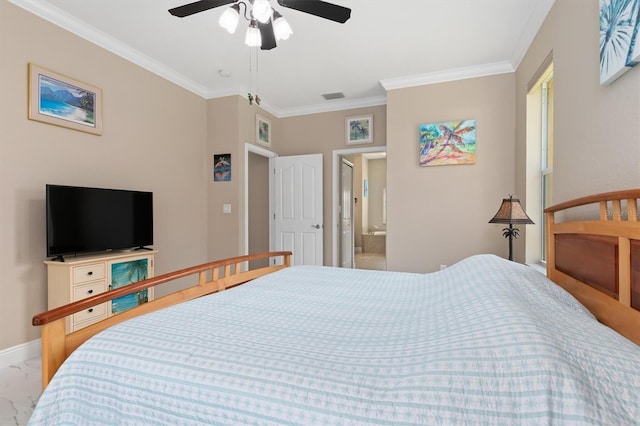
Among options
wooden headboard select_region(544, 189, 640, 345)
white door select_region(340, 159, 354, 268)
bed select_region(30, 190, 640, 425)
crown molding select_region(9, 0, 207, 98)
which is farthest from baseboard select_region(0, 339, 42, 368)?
white door select_region(340, 159, 354, 268)

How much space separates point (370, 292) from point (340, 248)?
3316 mm

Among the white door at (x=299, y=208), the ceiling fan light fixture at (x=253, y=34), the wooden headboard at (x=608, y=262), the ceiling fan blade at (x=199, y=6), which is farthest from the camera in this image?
the white door at (x=299, y=208)

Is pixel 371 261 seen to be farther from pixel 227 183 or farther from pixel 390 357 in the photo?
pixel 390 357

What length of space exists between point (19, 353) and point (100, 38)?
2.67 m

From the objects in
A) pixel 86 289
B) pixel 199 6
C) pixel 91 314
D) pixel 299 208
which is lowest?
pixel 91 314

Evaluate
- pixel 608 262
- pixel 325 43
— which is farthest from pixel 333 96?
pixel 608 262

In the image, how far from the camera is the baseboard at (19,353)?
221 cm

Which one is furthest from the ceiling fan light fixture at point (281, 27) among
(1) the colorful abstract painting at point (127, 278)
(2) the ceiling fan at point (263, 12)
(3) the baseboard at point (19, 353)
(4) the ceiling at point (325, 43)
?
(3) the baseboard at point (19, 353)

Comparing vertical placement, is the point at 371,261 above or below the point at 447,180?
below

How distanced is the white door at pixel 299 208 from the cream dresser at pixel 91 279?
217cm

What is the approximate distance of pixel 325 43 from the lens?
2932 mm

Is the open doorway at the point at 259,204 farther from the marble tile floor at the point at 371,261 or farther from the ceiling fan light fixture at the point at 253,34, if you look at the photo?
the ceiling fan light fixture at the point at 253,34

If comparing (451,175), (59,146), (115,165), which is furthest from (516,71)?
(59,146)

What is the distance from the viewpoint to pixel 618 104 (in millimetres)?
1276
